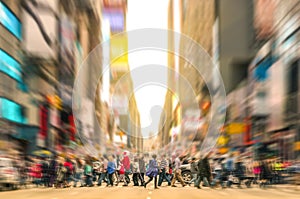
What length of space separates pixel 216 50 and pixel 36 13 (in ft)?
84.6

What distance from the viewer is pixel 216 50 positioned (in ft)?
239

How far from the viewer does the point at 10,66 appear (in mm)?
46125

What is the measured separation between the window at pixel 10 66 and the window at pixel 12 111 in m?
2.33

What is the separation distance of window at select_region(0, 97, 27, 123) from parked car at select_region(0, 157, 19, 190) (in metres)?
14.6

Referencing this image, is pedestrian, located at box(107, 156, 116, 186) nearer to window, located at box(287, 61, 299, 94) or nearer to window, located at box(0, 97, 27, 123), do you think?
window, located at box(0, 97, 27, 123)

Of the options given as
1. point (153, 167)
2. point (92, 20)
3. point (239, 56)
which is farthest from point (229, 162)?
point (92, 20)

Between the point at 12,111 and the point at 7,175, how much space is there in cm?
1891

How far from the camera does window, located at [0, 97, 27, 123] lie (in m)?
43.2

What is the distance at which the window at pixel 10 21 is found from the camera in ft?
141

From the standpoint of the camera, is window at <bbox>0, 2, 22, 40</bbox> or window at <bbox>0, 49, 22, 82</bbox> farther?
window at <bbox>0, 49, 22, 82</bbox>

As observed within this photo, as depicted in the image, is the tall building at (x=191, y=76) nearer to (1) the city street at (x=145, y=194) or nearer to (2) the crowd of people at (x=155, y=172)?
(2) the crowd of people at (x=155, y=172)

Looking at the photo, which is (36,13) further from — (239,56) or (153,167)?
(153,167)

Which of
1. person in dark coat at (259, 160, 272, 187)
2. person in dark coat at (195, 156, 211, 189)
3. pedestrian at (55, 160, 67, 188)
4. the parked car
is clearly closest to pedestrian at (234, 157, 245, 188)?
person in dark coat at (259, 160, 272, 187)

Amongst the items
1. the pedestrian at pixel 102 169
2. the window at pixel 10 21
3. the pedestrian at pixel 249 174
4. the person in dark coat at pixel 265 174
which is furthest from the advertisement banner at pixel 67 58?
the person in dark coat at pixel 265 174
